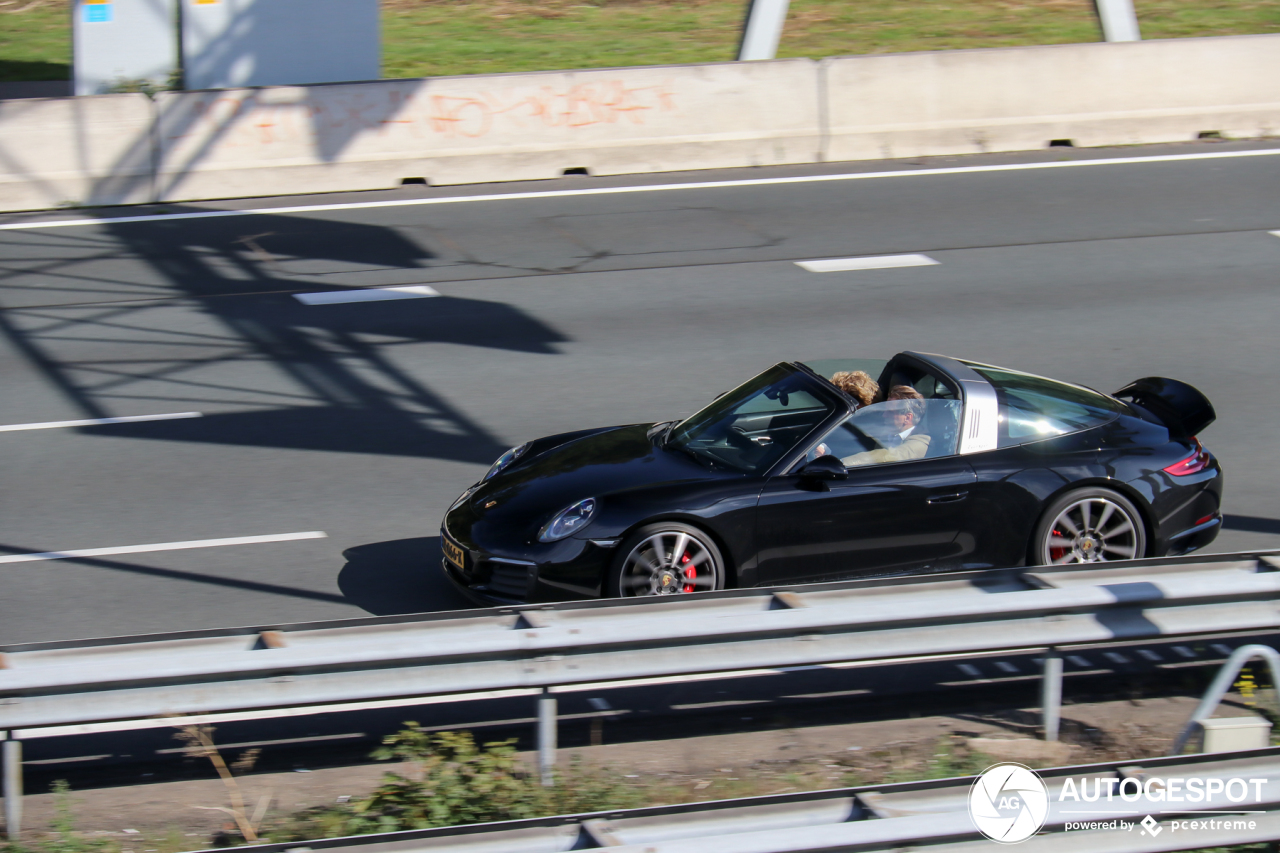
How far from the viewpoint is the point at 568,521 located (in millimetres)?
6730

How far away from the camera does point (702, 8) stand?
88.3 ft

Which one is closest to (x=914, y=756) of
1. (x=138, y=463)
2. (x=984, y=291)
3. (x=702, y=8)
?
(x=138, y=463)

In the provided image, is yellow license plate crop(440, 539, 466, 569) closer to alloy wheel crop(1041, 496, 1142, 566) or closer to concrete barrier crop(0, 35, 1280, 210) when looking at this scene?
alloy wheel crop(1041, 496, 1142, 566)

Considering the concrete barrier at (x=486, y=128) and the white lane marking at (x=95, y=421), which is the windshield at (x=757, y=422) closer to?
the white lane marking at (x=95, y=421)

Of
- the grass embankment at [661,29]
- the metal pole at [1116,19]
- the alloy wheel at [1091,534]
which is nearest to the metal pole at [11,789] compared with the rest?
the alloy wheel at [1091,534]

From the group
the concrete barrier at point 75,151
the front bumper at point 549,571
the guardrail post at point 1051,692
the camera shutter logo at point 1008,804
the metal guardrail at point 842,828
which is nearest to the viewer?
the metal guardrail at point 842,828

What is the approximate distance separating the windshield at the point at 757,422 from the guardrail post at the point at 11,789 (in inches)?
138

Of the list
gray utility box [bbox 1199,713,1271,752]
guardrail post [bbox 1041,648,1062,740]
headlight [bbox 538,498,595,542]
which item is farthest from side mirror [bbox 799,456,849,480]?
gray utility box [bbox 1199,713,1271,752]

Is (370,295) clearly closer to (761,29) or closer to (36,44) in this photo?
(761,29)

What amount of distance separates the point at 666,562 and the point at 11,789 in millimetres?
3032

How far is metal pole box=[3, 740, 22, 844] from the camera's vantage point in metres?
4.69

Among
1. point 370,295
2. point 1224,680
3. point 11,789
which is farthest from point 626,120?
point 11,789

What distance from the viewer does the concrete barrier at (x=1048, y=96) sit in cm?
1694

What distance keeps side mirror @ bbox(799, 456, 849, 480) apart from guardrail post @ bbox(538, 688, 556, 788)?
7.34ft
